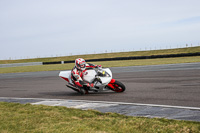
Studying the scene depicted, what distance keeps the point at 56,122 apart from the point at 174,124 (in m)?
2.51

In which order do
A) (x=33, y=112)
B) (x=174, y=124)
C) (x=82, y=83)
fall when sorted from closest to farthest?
(x=174, y=124) → (x=33, y=112) → (x=82, y=83)

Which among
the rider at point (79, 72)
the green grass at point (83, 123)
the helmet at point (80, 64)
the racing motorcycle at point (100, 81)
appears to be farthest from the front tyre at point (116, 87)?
the green grass at point (83, 123)

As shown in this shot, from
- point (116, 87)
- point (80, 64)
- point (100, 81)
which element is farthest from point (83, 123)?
point (116, 87)

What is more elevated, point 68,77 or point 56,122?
point 68,77

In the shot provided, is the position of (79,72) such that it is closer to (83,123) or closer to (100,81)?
(100,81)

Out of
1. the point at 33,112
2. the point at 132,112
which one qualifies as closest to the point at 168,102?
the point at 132,112

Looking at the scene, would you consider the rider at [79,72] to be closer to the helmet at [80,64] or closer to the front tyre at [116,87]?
the helmet at [80,64]

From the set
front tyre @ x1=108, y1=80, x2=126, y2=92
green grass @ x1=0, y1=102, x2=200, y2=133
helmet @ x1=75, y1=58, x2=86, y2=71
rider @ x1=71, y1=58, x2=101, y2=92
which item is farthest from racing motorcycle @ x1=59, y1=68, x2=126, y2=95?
green grass @ x1=0, y1=102, x2=200, y2=133

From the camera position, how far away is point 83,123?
5711 mm

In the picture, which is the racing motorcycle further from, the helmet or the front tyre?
the helmet

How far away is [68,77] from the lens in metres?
11.2

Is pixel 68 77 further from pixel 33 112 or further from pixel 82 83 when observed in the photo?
pixel 33 112

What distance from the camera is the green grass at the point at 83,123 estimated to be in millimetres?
5027

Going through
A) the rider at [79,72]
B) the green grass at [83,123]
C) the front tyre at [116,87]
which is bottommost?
the green grass at [83,123]
